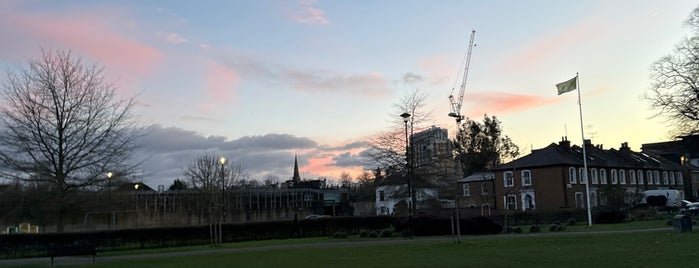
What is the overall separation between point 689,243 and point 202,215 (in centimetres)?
5469

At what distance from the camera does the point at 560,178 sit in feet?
216

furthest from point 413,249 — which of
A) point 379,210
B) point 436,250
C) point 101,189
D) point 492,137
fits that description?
point 492,137

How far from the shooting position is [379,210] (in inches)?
3312

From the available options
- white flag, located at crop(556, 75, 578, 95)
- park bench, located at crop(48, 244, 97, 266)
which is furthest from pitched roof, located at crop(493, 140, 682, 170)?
park bench, located at crop(48, 244, 97, 266)

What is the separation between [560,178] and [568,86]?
21.3 metres

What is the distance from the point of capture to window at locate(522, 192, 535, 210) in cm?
6844

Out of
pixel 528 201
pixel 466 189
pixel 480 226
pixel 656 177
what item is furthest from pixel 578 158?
pixel 480 226

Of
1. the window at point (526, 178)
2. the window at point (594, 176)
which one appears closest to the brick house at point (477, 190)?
the window at point (526, 178)

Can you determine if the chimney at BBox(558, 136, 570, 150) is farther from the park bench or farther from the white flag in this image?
the park bench

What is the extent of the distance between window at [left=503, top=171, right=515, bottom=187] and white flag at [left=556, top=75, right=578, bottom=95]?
78.3 feet

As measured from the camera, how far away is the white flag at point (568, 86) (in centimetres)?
4672

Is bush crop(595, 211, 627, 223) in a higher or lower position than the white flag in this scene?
lower

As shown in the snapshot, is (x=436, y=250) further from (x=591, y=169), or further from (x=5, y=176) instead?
(x=591, y=169)

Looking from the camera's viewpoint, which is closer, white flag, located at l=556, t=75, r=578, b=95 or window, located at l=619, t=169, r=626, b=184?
white flag, located at l=556, t=75, r=578, b=95
